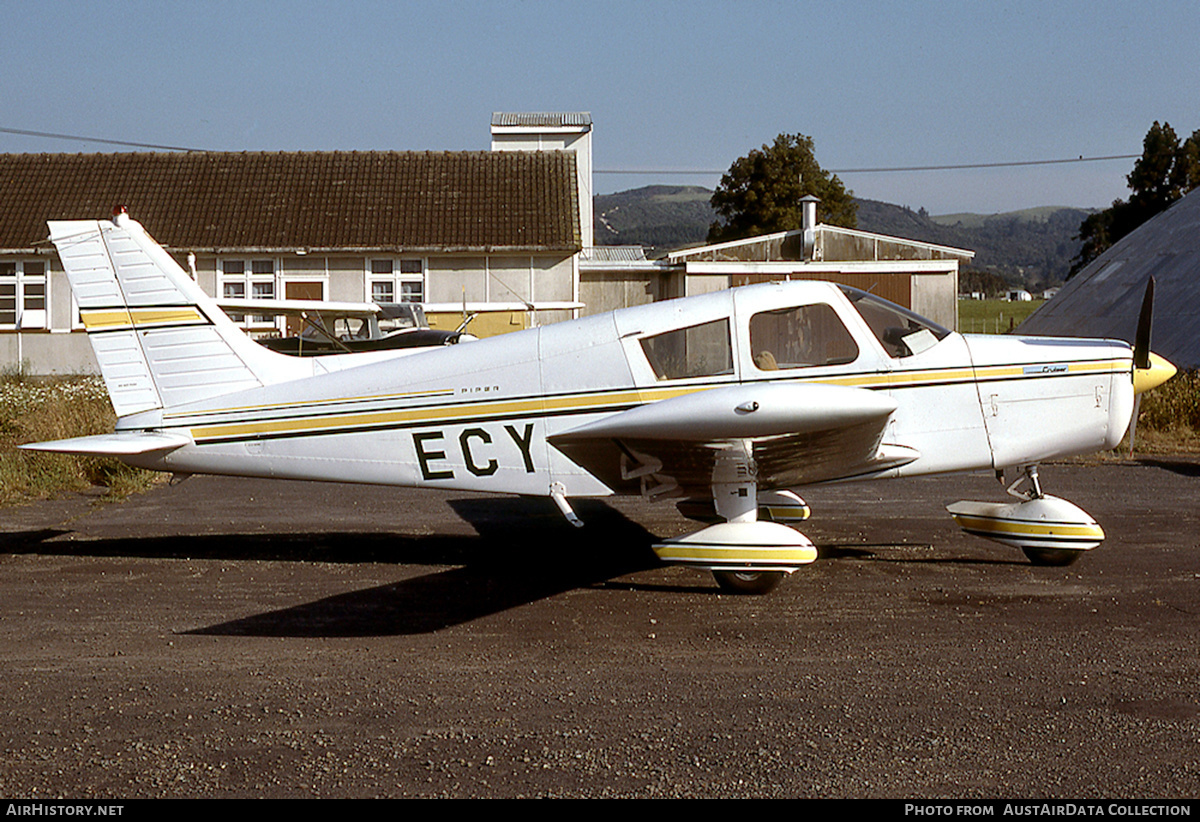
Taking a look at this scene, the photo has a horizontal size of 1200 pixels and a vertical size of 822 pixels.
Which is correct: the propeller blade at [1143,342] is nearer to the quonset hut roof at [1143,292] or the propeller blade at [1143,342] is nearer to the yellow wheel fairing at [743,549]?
the yellow wheel fairing at [743,549]

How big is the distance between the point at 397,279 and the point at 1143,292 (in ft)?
58.7

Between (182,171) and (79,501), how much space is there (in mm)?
20195

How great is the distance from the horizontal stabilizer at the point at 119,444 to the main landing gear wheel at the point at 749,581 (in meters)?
4.05

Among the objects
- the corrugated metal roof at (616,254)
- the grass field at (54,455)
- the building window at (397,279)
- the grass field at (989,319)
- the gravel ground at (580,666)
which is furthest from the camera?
the grass field at (989,319)

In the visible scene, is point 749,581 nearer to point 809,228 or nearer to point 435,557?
point 435,557

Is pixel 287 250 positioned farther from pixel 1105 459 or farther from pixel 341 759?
pixel 341 759

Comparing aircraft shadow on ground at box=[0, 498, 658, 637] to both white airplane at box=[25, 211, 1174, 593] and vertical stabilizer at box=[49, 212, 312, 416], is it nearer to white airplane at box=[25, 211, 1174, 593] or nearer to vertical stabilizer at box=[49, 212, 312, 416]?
white airplane at box=[25, 211, 1174, 593]

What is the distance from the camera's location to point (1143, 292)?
24266 mm

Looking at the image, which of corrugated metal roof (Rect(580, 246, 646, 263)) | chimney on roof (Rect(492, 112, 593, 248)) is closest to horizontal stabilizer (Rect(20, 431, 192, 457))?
corrugated metal roof (Rect(580, 246, 646, 263))

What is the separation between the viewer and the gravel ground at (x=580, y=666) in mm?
3953

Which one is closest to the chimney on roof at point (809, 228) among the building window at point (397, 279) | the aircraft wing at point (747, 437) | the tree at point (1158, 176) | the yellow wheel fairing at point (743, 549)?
the building window at point (397, 279)

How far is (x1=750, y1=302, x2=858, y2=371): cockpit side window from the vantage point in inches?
276

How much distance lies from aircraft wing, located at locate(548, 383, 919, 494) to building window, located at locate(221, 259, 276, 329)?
20.7m

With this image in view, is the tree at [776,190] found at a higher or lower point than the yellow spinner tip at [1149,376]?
higher
